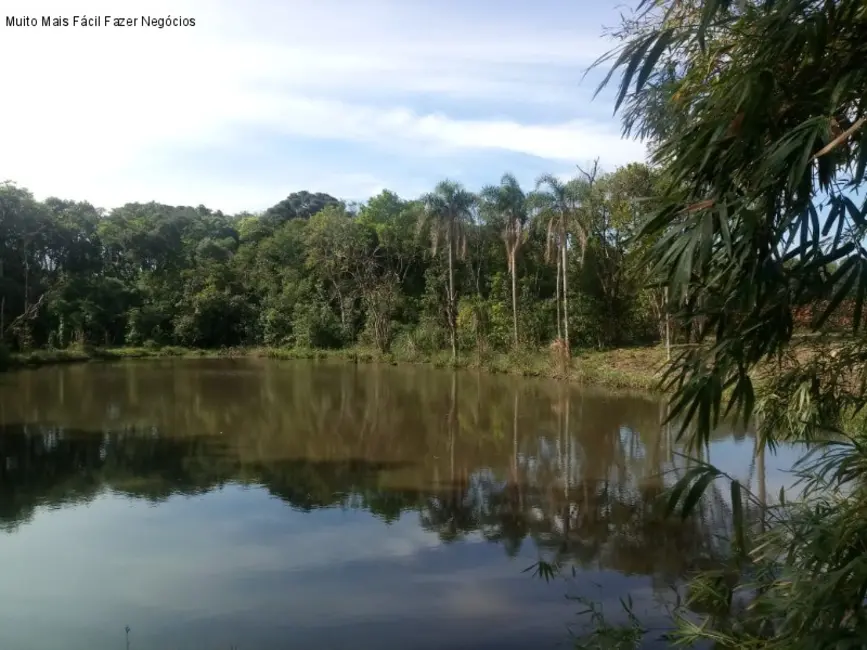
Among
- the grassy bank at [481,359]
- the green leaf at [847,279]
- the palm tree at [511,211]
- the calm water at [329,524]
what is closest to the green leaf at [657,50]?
the green leaf at [847,279]

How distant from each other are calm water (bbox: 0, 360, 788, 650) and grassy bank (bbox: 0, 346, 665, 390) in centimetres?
461

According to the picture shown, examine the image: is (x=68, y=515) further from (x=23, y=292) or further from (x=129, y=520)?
(x=23, y=292)

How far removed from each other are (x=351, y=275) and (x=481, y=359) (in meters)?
9.57

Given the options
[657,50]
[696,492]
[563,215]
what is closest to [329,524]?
[696,492]

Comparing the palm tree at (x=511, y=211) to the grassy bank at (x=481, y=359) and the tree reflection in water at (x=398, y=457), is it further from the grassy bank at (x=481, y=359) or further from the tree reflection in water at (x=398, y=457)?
the tree reflection in water at (x=398, y=457)

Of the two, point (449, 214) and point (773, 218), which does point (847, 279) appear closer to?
point (773, 218)

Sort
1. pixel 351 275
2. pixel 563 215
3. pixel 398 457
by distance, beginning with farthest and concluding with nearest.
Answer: pixel 351 275
pixel 563 215
pixel 398 457

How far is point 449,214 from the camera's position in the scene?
79.2 ft

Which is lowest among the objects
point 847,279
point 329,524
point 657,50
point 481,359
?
point 329,524

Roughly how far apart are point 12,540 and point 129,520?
3.46 feet

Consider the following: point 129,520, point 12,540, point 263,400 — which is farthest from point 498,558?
point 263,400

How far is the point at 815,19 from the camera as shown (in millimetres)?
1910

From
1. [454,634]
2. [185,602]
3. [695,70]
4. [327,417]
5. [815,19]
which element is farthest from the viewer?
[327,417]

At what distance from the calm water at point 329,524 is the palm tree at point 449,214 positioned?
36.3 feet
